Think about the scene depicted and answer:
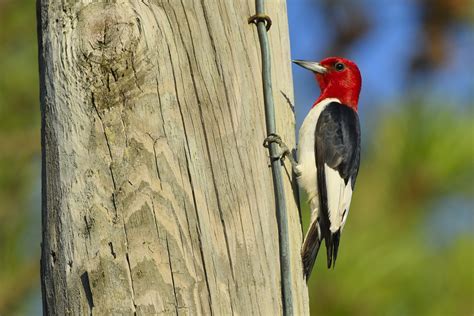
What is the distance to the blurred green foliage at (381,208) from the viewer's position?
4.17 m

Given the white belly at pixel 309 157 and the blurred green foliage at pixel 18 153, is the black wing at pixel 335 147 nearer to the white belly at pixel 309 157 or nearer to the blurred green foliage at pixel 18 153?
the white belly at pixel 309 157

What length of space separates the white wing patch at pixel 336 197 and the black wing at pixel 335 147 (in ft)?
0.07

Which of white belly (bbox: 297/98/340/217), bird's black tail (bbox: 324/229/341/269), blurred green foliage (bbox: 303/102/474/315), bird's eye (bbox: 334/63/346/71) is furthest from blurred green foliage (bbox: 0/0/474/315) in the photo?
white belly (bbox: 297/98/340/217)

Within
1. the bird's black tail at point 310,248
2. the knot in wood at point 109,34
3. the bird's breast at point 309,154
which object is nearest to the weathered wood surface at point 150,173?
the knot in wood at point 109,34

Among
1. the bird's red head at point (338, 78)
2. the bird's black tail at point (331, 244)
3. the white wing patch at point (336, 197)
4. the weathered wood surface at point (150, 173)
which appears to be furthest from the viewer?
the bird's red head at point (338, 78)

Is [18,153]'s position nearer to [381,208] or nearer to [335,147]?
[335,147]

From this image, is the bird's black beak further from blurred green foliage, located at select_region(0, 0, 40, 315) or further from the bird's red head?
blurred green foliage, located at select_region(0, 0, 40, 315)

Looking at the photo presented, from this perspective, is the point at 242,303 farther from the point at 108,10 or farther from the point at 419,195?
the point at 419,195

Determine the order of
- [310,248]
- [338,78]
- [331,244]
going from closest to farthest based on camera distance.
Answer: [310,248], [331,244], [338,78]

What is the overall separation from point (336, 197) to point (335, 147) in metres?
0.29

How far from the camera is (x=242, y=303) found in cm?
221

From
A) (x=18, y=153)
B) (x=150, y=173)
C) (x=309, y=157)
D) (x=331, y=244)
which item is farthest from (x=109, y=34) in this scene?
(x=18, y=153)

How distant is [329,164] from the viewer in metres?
3.77

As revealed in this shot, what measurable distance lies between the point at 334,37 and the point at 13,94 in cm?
279
